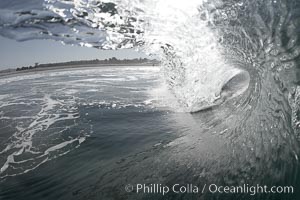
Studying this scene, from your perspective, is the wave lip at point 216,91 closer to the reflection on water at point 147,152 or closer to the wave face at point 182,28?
the wave face at point 182,28

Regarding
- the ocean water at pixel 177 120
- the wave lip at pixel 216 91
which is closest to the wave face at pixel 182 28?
the ocean water at pixel 177 120

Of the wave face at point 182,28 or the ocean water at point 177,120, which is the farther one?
the wave face at point 182,28

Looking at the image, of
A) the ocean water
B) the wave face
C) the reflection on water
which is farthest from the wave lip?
the reflection on water

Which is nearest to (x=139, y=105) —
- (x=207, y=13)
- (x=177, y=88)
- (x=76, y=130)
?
(x=177, y=88)

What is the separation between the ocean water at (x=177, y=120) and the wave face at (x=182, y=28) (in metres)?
0.03

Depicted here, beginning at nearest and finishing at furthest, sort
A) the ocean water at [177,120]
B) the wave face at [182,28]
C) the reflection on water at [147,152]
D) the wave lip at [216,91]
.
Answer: the reflection on water at [147,152] → the ocean water at [177,120] → the wave face at [182,28] → the wave lip at [216,91]

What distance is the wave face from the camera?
6156 mm

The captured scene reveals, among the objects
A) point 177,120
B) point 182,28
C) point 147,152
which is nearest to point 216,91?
point 177,120

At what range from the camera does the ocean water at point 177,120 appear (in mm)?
5453

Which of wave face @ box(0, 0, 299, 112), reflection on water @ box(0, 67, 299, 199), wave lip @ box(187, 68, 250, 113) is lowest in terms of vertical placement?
reflection on water @ box(0, 67, 299, 199)

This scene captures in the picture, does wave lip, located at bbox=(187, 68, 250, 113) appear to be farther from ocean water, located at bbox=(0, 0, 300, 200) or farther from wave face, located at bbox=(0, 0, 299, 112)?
wave face, located at bbox=(0, 0, 299, 112)

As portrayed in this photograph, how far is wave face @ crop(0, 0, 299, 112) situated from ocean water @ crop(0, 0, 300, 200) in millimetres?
31

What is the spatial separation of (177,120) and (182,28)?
337cm

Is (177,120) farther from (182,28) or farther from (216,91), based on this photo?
(182,28)
